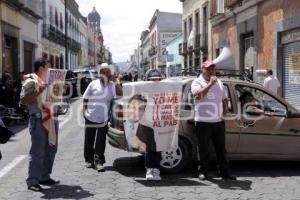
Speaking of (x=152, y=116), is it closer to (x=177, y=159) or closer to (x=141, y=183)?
(x=177, y=159)

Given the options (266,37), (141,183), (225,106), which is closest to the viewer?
(141,183)

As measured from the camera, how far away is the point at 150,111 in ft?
24.6

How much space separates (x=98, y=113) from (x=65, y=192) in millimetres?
1667

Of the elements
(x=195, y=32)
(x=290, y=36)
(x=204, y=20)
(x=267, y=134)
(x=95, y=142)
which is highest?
(x=204, y=20)

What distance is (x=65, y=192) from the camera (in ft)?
22.0

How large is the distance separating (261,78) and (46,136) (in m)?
13.4

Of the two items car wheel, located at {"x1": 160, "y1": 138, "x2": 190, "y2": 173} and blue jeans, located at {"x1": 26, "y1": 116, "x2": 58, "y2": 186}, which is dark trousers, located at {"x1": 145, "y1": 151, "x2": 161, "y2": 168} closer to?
car wheel, located at {"x1": 160, "y1": 138, "x2": 190, "y2": 173}

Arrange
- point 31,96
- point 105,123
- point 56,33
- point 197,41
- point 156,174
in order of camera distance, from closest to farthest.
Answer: point 31,96 → point 156,174 → point 105,123 → point 197,41 → point 56,33

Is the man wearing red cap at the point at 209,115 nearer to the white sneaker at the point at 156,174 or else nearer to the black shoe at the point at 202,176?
the black shoe at the point at 202,176

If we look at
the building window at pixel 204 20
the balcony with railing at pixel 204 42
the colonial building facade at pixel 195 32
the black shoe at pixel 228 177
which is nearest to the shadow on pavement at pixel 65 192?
the black shoe at pixel 228 177

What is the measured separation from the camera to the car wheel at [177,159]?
773cm

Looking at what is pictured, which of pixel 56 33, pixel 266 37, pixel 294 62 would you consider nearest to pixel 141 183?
pixel 294 62

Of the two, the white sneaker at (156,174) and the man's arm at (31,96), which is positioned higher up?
the man's arm at (31,96)

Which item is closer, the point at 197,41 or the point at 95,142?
the point at 95,142
